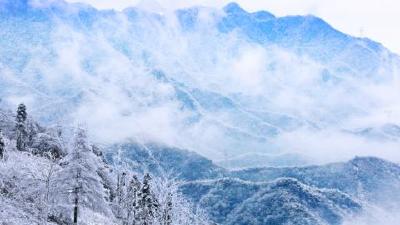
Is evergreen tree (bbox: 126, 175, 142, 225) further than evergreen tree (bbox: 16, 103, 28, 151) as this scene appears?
No

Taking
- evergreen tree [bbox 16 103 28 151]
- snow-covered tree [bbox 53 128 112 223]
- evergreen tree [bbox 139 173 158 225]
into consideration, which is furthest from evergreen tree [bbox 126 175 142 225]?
evergreen tree [bbox 16 103 28 151]

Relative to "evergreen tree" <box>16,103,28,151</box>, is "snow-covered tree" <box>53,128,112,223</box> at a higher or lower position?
lower

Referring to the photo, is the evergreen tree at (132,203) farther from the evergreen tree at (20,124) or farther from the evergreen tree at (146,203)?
the evergreen tree at (20,124)

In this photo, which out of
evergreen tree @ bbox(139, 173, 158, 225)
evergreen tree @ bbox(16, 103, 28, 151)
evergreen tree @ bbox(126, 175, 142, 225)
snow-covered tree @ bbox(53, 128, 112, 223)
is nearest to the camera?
snow-covered tree @ bbox(53, 128, 112, 223)

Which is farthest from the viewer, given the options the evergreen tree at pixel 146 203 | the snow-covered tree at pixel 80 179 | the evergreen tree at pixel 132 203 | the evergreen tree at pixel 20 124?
the evergreen tree at pixel 20 124

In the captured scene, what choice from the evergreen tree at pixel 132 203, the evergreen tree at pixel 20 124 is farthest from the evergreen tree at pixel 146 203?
the evergreen tree at pixel 20 124

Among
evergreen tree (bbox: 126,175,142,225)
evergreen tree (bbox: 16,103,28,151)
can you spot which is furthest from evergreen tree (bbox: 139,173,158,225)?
evergreen tree (bbox: 16,103,28,151)

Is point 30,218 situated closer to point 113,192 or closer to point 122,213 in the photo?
point 122,213

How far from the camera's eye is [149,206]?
4166 inches

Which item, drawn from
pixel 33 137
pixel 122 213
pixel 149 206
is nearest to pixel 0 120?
pixel 33 137

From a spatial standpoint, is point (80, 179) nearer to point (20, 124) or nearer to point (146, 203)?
point (146, 203)

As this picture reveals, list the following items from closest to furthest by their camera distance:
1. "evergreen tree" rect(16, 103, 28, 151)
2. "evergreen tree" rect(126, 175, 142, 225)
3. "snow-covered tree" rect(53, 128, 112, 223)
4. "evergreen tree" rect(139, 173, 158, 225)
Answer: "snow-covered tree" rect(53, 128, 112, 223), "evergreen tree" rect(126, 175, 142, 225), "evergreen tree" rect(139, 173, 158, 225), "evergreen tree" rect(16, 103, 28, 151)

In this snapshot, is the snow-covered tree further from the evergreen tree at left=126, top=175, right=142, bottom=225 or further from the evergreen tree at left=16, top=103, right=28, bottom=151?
the evergreen tree at left=16, top=103, right=28, bottom=151

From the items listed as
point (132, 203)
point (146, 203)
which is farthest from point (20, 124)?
point (132, 203)
